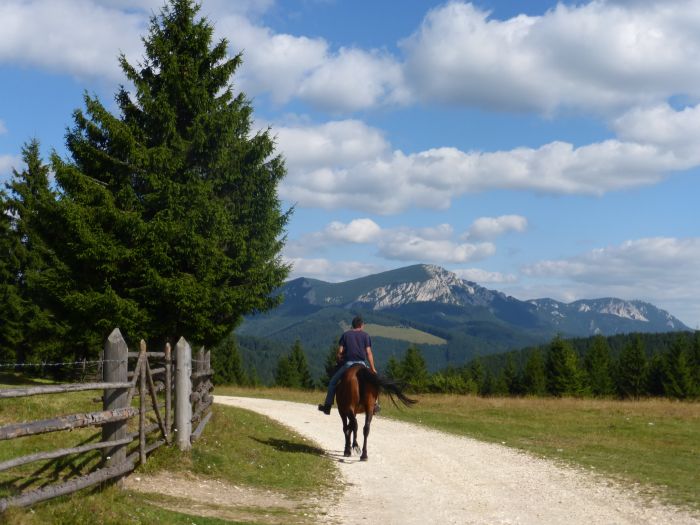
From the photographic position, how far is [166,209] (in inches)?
907

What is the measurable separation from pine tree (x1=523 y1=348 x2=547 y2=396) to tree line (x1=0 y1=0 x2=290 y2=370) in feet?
225

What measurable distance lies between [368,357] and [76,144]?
51.1ft

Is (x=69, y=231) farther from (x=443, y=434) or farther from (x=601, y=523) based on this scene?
(x=601, y=523)

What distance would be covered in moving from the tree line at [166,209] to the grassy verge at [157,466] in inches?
220

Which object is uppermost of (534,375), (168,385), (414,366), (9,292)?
(9,292)

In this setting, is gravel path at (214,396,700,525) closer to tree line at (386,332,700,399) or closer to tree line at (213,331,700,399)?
tree line at (213,331,700,399)

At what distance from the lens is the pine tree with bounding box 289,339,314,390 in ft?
346

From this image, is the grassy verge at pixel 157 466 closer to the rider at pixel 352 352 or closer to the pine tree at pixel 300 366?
the rider at pixel 352 352

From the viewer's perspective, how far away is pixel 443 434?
21.3m

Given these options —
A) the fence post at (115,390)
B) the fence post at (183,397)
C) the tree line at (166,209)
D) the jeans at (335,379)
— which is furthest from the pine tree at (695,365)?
the fence post at (115,390)

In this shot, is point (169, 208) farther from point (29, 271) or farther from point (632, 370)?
point (632, 370)

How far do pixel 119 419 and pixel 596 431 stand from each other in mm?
18756

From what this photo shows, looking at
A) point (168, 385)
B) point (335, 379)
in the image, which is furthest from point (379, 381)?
point (168, 385)

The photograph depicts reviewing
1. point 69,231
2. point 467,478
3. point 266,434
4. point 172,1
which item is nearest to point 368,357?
point 467,478
